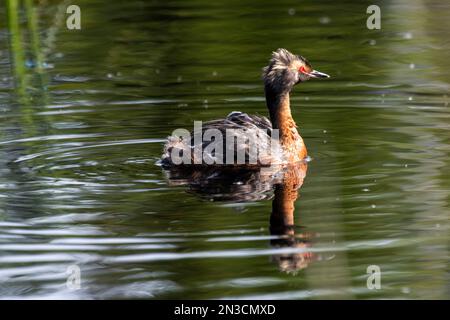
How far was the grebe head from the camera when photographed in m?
10.7

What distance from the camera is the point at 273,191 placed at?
916 centimetres

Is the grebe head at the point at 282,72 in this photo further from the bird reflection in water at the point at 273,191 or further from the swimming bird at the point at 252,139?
the bird reflection in water at the point at 273,191

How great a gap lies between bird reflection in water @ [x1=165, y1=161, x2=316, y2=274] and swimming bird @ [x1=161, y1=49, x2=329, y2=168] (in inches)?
4.3

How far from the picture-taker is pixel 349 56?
14484 mm

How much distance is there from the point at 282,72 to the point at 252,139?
88 cm

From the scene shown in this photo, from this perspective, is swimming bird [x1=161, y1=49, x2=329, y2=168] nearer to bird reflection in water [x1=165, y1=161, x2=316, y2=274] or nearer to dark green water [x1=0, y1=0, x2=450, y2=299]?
bird reflection in water [x1=165, y1=161, x2=316, y2=274]

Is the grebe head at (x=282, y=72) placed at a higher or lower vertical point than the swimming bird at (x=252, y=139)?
higher

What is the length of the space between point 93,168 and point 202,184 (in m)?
0.99

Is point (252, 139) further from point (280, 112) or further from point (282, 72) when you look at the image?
point (282, 72)

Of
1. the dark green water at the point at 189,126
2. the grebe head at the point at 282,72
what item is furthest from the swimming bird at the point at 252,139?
the dark green water at the point at 189,126

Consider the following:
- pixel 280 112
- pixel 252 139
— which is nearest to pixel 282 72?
pixel 280 112

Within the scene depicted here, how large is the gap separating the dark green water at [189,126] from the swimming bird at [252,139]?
0.91 feet

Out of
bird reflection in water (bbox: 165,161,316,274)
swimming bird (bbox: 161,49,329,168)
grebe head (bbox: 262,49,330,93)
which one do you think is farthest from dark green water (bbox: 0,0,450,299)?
grebe head (bbox: 262,49,330,93)

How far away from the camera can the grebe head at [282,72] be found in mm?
10672
